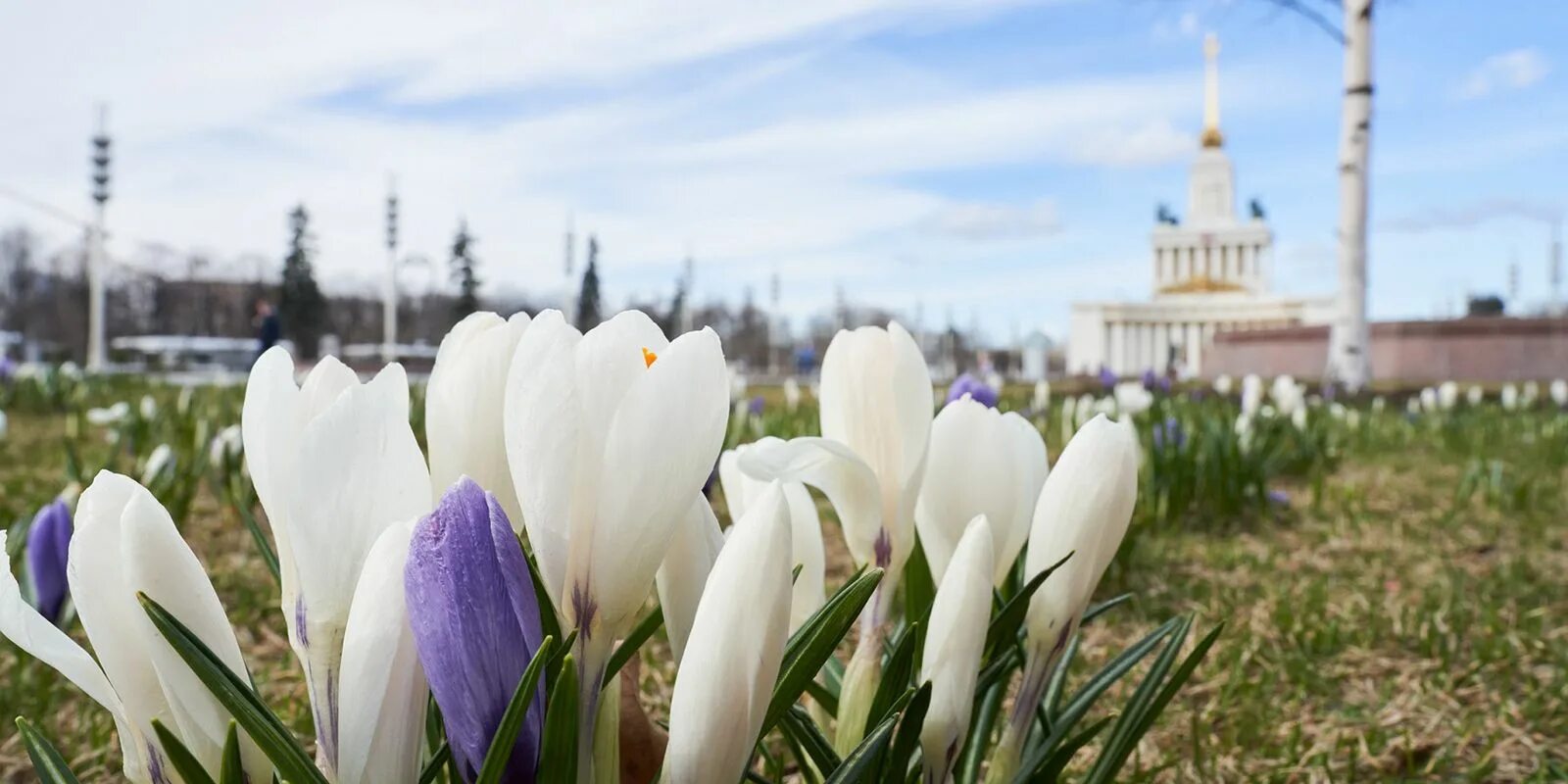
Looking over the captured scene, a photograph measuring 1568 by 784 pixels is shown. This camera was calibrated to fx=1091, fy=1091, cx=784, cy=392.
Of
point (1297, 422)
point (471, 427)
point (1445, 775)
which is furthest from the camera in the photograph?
point (1297, 422)

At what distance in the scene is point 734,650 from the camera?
0.57 m

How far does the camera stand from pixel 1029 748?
0.98m

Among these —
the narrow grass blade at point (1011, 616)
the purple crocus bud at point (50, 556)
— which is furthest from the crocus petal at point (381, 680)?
the purple crocus bud at point (50, 556)

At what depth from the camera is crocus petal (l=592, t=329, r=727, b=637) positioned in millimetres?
587

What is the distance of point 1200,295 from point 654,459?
54383mm

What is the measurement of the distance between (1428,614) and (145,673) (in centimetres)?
257

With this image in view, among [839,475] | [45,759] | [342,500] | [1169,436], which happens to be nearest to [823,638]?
[839,475]

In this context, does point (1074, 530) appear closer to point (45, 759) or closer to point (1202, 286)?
point (45, 759)

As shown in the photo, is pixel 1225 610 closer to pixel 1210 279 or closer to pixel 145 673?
pixel 145 673

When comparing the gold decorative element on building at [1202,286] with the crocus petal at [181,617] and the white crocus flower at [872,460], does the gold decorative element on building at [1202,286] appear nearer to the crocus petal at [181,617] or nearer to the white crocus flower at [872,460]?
the white crocus flower at [872,460]

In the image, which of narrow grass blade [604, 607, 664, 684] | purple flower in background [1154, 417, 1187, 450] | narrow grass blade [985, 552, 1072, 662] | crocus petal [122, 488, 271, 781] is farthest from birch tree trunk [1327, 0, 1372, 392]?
crocus petal [122, 488, 271, 781]

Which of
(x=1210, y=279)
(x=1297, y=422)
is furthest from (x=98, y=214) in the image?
(x=1210, y=279)

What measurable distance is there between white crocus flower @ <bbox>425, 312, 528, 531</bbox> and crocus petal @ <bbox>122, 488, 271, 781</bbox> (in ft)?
0.46

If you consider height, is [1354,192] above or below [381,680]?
above
